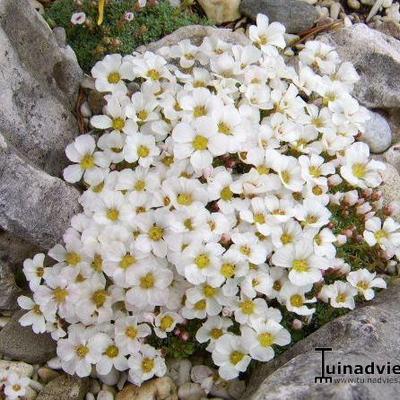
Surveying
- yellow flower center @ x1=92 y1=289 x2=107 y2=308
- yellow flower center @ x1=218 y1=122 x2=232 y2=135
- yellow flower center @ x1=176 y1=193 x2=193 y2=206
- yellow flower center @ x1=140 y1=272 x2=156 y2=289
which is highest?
yellow flower center @ x1=218 y1=122 x2=232 y2=135

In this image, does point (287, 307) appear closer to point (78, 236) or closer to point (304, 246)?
point (304, 246)

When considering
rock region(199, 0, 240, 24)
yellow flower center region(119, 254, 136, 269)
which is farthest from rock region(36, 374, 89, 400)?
rock region(199, 0, 240, 24)

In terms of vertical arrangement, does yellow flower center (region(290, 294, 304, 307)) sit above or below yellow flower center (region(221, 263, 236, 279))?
below

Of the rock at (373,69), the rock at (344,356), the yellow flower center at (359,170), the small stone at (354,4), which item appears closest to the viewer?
the rock at (344,356)

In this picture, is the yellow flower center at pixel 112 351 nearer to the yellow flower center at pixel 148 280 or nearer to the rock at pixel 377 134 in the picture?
the yellow flower center at pixel 148 280

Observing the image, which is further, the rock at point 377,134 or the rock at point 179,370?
the rock at point 377,134

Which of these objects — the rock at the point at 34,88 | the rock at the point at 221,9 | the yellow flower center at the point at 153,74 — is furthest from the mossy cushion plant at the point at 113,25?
the yellow flower center at the point at 153,74

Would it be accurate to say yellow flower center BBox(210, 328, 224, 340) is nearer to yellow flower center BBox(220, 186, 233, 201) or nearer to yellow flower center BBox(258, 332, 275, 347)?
Result: yellow flower center BBox(258, 332, 275, 347)
